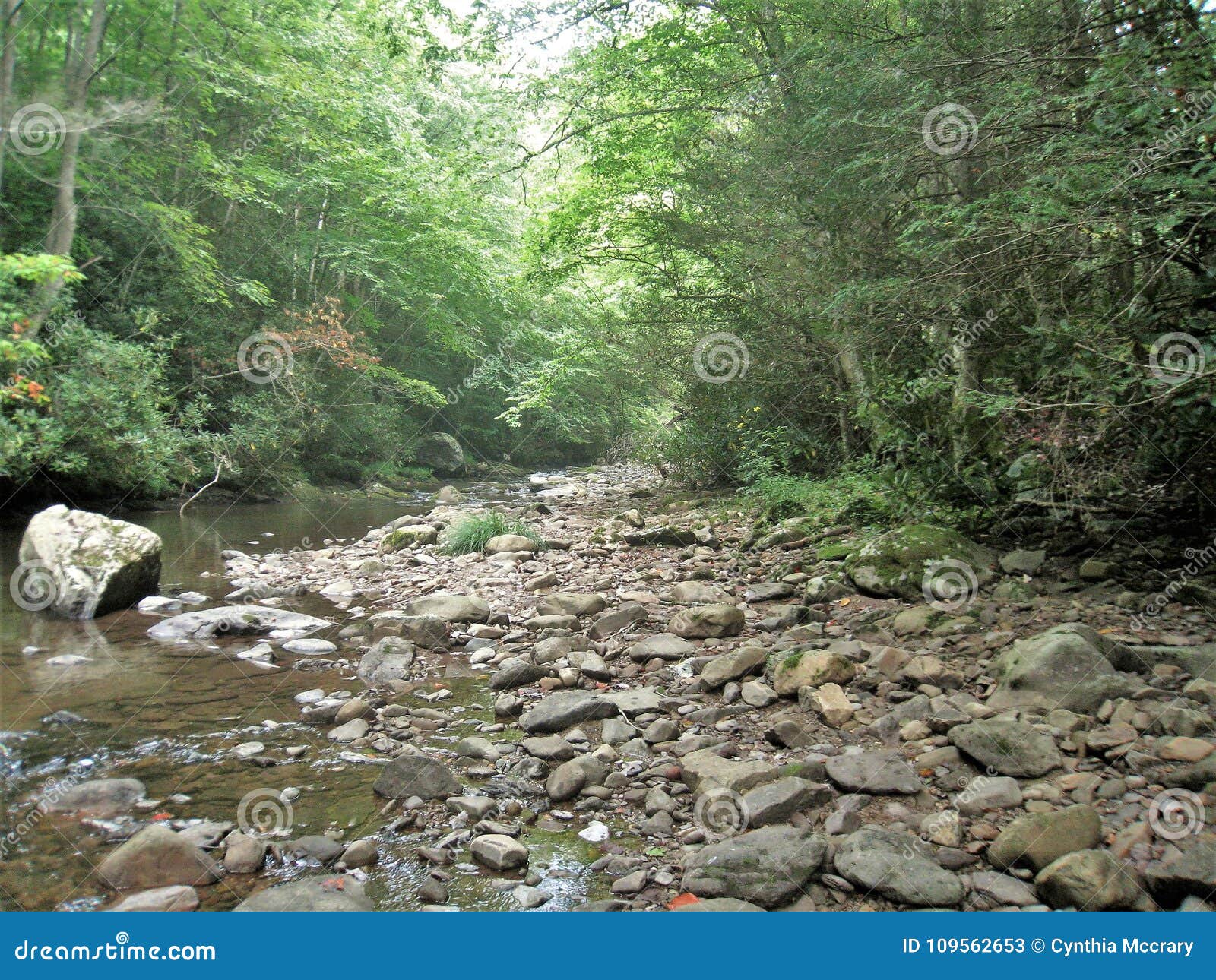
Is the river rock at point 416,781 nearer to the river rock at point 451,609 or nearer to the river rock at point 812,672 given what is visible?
the river rock at point 812,672

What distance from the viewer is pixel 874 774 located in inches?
108

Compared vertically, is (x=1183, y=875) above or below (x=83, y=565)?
above

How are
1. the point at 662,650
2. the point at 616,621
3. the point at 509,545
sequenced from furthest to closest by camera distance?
the point at 509,545
the point at 616,621
the point at 662,650

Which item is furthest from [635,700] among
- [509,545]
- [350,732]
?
[509,545]

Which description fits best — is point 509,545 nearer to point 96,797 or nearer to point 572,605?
point 572,605

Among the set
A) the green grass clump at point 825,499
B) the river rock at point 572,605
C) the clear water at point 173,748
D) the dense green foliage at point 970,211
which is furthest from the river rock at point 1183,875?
the green grass clump at point 825,499

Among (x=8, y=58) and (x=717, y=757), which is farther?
(x=8, y=58)

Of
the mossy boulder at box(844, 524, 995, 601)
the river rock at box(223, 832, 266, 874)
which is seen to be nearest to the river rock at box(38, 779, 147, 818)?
the river rock at box(223, 832, 266, 874)

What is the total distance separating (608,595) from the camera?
6.02m

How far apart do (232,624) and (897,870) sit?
16.3 feet

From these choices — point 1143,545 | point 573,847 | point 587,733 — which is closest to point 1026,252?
point 1143,545

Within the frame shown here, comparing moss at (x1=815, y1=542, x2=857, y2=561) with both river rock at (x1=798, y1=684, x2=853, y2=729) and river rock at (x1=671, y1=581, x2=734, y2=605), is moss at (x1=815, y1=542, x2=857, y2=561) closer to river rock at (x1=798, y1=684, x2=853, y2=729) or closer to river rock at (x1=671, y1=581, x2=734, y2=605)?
river rock at (x1=671, y1=581, x2=734, y2=605)

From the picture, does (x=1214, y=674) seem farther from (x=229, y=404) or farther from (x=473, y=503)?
(x=229, y=404)
